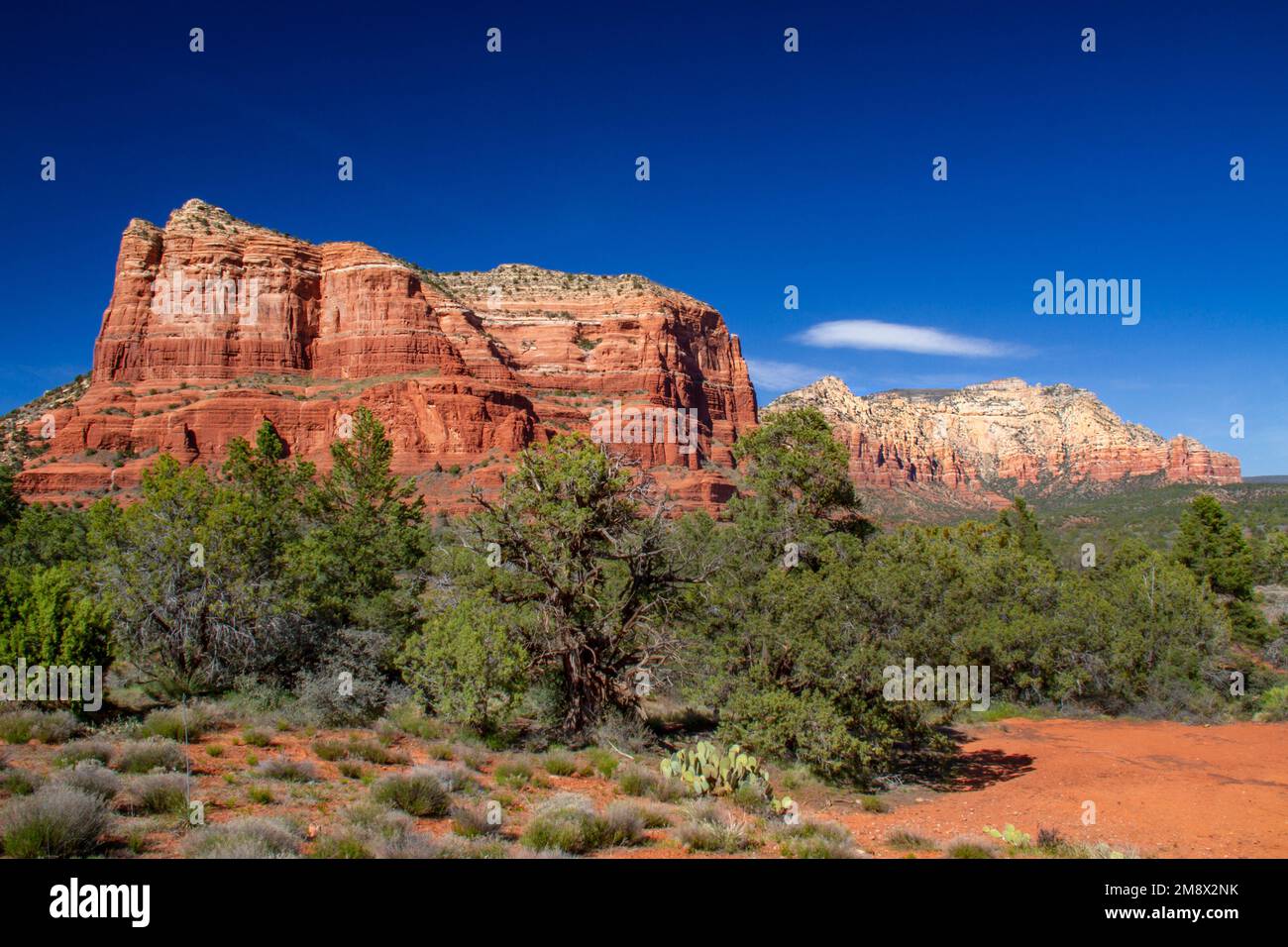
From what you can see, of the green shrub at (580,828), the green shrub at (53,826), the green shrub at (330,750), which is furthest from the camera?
the green shrub at (330,750)

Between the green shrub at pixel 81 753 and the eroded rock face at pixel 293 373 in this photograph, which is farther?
the eroded rock face at pixel 293 373

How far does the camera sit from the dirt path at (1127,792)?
10195 millimetres

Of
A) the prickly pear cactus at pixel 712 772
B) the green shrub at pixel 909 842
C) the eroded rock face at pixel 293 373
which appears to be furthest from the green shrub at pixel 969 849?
the eroded rock face at pixel 293 373

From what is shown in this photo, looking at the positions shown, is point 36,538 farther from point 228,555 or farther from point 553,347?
point 553,347

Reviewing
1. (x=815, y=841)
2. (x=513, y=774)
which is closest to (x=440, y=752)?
(x=513, y=774)

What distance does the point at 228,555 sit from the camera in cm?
1598

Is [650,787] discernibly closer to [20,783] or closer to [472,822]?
[472,822]

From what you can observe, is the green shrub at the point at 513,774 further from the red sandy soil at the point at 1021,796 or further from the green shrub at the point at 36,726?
the green shrub at the point at 36,726

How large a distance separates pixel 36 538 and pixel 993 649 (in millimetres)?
38439

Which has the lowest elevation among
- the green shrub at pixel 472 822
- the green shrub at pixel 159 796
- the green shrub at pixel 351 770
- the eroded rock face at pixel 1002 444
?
the green shrub at pixel 351 770

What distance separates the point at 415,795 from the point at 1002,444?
187 meters

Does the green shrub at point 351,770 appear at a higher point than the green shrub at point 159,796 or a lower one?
lower

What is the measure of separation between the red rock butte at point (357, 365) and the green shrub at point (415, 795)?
50613 mm
